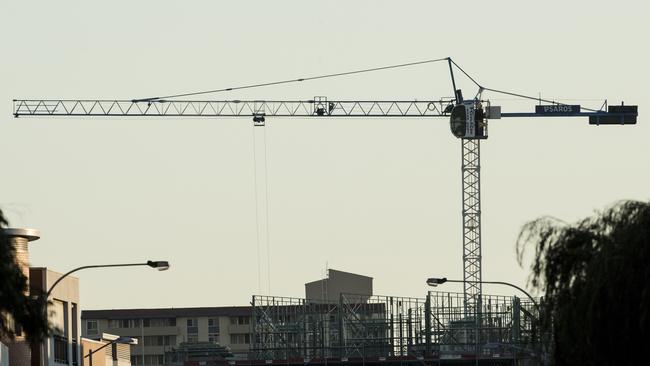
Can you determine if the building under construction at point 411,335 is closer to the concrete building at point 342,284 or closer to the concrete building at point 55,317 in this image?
the concrete building at point 55,317

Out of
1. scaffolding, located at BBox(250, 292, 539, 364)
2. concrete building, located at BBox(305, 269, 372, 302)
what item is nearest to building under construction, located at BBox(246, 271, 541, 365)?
scaffolding, located at BBox(250, 292, 539, 364)

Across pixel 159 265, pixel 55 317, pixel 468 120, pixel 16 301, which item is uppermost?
pixel 468 120

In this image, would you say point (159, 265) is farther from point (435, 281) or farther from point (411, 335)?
point (411, 335)

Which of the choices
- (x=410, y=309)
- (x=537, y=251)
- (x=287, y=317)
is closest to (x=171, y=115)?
(x=287, y=317)

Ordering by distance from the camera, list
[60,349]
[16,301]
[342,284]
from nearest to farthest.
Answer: [16,301]
[60,349]
[342,284]

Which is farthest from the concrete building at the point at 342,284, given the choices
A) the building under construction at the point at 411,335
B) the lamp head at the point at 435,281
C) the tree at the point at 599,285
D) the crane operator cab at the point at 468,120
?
the tree at the point at 599,285

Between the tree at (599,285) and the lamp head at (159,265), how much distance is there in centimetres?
2596

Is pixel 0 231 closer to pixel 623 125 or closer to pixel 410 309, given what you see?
pixel 410 309

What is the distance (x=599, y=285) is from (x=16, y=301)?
1099 cm

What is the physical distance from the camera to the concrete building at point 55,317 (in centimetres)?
8031

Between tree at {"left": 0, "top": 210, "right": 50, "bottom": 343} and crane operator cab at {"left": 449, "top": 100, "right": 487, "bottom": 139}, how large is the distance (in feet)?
467

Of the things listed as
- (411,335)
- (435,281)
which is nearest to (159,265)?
(435,281)

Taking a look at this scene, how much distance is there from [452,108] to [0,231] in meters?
152

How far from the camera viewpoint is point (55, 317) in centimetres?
9231
